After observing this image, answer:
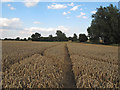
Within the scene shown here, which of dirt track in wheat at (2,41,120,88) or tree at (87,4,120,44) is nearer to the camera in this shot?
dirt track in wheat at (2,41,120,88)

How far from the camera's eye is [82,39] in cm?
10931

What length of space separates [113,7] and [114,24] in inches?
465

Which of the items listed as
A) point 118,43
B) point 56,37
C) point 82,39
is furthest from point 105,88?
point 56,37

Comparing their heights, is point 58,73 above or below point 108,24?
below

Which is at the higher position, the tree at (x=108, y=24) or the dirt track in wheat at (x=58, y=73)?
the tree at (x=108, y=24)

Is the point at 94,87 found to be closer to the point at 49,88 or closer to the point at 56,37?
the point at 49,88

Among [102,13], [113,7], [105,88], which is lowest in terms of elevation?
[105,88]

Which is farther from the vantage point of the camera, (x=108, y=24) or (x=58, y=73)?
(x=108, y=24)

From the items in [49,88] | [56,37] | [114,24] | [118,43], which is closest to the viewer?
[49,88]

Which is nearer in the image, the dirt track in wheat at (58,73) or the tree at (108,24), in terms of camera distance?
the dirt track in wheat at (58,73)

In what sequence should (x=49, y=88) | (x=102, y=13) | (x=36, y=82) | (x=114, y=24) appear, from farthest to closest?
(x=102, y=13) < (x=114, y=24) < (x=36, y=82) < (x=49, y=88)

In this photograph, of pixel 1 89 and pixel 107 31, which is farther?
pixel 107 31

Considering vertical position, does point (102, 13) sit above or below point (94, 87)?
above

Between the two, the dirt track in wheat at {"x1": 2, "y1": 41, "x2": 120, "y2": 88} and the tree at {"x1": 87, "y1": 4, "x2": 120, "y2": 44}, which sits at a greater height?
the tree at {"x1": 87, "y1": 4, "x2": 120, "y2": 44}
